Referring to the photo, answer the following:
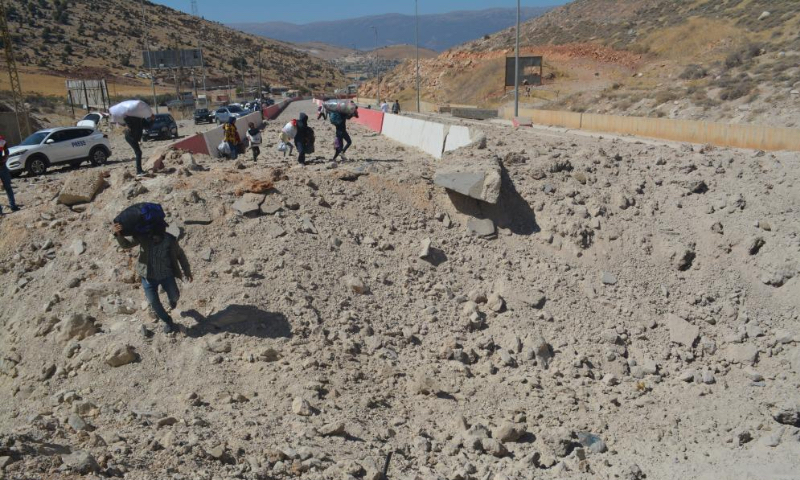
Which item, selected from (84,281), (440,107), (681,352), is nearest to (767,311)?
(681,352)

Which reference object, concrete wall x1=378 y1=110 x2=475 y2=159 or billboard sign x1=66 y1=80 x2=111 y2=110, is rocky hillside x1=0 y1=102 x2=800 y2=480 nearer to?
concrete wall x1=378 y1=110 x2=475 y2=159

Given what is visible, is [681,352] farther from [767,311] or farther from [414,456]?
[414,456]

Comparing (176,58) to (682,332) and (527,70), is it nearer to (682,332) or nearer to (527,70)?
(527,70)

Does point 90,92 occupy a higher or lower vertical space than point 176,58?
lower

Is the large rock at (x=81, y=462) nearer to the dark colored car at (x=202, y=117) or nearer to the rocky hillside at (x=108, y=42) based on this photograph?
the dark colored car at (x=202, y=117)

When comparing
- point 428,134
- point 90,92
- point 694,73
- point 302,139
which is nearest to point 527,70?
point 694,73

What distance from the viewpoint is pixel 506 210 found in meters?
11.1

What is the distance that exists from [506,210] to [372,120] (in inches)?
865

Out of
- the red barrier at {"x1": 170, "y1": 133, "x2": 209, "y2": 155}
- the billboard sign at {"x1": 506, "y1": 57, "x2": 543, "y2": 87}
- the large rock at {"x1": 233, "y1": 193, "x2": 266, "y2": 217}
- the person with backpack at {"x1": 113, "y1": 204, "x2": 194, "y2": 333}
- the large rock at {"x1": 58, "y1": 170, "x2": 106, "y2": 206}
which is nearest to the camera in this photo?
the person with backpack at {"x1": 113, "y1": 204, "x2": 194, "y2": 333}

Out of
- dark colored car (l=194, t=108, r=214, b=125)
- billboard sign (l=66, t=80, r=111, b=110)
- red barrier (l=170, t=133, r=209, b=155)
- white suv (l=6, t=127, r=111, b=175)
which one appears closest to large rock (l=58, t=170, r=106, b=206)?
red barrier (l=170, t=133, r=209, b=155)

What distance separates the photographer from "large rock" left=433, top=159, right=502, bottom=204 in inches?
418

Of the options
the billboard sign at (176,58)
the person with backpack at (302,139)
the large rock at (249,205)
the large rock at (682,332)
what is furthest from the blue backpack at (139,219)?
the billboard sign at (176,58)

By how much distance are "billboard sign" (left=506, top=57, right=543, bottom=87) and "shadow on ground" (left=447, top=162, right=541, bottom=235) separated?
137 feet

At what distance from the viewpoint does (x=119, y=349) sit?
705 cm
